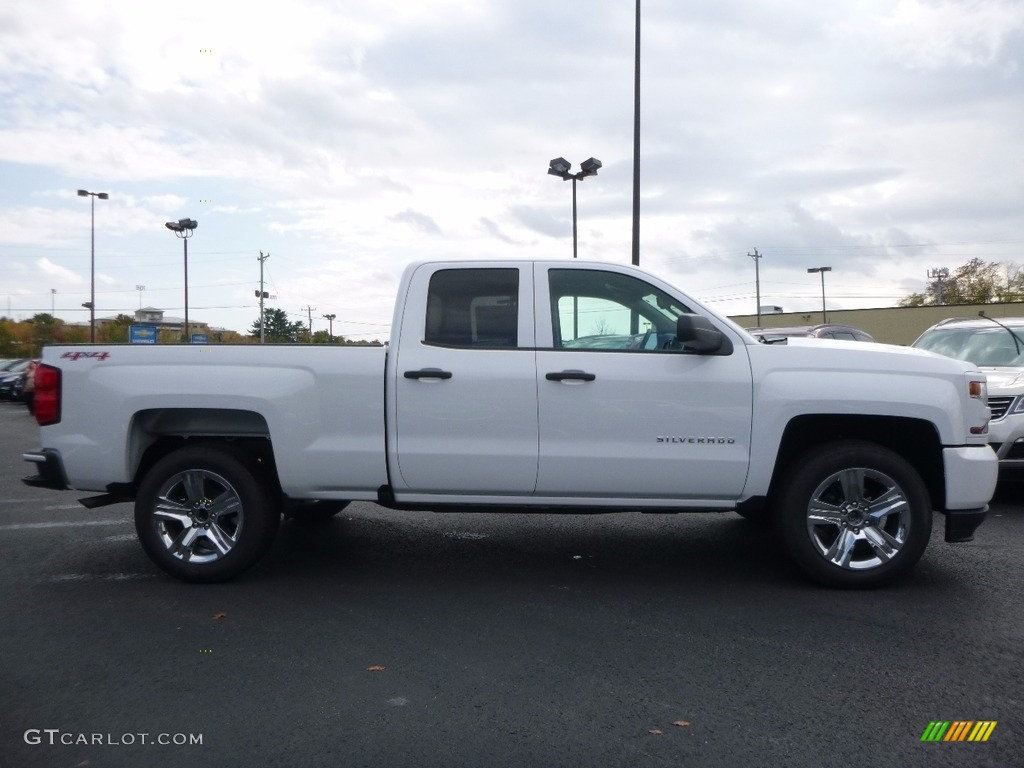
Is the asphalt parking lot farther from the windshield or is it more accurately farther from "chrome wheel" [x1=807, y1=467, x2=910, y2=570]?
the windshield

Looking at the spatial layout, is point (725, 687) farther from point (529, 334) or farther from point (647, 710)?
point (529, 334)

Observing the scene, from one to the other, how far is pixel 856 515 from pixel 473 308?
8.63 feet

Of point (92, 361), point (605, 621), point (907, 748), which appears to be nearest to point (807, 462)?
point (605, 621)

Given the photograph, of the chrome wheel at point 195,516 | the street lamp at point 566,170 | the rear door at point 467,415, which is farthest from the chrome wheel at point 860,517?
the street lamp at point 566,170

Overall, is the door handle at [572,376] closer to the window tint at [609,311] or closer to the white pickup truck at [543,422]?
the white pickup truck at [543,422]

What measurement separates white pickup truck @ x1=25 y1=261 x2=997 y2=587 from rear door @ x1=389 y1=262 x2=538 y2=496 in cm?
1

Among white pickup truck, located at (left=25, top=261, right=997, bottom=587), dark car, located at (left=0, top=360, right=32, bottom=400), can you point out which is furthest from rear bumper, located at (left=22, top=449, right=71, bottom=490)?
dark car, located at (left=0, top=360, right=32, bottom=400)

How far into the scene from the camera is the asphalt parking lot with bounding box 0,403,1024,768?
3361 mm

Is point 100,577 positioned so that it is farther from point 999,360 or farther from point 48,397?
point 999,360

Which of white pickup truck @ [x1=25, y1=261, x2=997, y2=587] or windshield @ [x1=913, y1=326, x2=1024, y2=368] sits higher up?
windshield @ [x1=913, y1=326, x2=1024, y2=368]

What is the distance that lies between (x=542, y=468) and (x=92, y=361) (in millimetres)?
2879

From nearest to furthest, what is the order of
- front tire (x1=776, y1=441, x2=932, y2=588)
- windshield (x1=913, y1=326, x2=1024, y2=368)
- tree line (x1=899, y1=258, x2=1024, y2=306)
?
front tire (x1=776, y1=441, x2=932, y2=588) → windshield (x1=913, y1=326, x2=1024, y2=368) → tree line (x1=899, y1=258, x2=1024, y2=306)

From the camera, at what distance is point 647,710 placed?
3643 millimetres

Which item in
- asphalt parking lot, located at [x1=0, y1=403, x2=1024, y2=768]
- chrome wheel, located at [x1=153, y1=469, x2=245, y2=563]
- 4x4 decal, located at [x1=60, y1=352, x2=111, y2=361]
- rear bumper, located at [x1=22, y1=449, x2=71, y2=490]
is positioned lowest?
asphalt parking lot, located at [x1=0, y1=403, x2=1024, y2=768]
